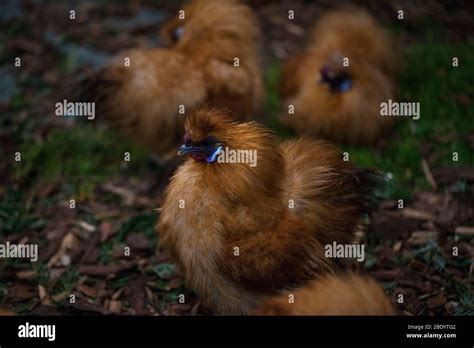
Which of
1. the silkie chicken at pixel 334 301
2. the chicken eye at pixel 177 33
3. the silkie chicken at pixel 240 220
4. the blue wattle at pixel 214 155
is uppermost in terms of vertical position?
the chicken eye at pixel 177 33

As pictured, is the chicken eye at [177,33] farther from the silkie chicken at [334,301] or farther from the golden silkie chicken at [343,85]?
the silkie chicken at [334,301]

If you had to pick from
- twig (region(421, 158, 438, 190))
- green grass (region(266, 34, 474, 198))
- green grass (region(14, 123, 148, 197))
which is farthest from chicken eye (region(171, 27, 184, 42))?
twig (region(421, 158, 438, 190))

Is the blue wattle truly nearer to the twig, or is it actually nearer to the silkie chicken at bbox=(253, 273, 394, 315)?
the silkie chicken at bbox=(253, 273, 394, 315)

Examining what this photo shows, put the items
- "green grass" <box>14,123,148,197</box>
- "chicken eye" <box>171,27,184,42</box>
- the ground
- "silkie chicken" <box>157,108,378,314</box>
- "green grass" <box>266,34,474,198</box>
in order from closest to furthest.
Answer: "silkie chicken" <box>157,108,378,314</box>
the ground
"green grass" <box>266,34,474,198</box>
"green grass" <box>14,123,148,197</box>
"chicken eye" <box>171,27,184,42</box>

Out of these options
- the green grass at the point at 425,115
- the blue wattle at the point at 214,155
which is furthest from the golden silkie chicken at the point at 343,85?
the blue wattle at the point at 214,155

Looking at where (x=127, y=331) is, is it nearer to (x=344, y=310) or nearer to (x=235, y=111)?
(x=344, y=310)

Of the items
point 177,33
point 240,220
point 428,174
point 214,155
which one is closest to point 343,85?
point 428,174
